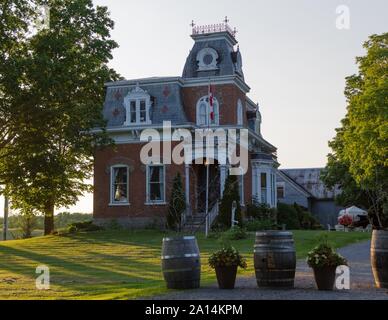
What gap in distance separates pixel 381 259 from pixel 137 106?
78.6 ft

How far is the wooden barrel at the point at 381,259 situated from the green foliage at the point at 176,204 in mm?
17741

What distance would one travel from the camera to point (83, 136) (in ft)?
111

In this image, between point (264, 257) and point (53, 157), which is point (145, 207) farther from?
point (264, 257)

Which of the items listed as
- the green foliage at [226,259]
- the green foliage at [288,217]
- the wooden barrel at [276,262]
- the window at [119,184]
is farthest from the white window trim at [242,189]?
the wooden barrel at [276,262]

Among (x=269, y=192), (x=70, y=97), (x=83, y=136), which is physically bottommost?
(x=269, y=192)

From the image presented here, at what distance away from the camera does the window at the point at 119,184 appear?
3502 centimetres

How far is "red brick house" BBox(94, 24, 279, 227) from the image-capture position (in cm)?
3372

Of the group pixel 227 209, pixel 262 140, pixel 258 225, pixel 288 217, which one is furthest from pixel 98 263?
pixel 288 217

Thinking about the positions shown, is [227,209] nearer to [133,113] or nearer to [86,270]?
[133,113]

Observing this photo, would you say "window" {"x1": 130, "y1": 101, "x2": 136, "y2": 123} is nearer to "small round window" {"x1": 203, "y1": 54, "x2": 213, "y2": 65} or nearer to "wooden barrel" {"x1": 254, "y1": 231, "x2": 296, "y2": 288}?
"small round window" {"x1": 203, "y1": 54, "x2": 213, "y2": 65}

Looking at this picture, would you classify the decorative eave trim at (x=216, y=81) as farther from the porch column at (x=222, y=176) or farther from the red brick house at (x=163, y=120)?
the porch column at (x=222, y=176)

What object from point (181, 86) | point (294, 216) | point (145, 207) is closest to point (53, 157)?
point (145, 207)
